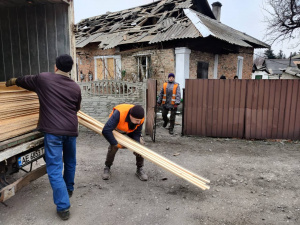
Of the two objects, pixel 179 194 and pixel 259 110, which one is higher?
pixel 259 110

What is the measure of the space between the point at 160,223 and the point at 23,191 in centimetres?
210

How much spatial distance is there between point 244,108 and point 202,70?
18.5 ft

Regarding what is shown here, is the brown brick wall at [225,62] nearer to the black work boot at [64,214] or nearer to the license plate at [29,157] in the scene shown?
the license plate at [29,157]

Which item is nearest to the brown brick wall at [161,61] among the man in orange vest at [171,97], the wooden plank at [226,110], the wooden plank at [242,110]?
the man in orange vest at [171,97]

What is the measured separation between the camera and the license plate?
8.37ft

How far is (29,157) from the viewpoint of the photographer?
8.72 ft

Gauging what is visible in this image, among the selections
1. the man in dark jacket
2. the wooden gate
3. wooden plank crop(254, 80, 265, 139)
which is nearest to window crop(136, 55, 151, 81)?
the wooden gate

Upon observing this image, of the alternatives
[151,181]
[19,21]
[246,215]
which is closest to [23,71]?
[19,21]

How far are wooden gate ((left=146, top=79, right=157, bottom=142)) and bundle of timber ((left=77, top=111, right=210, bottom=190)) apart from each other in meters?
2.40

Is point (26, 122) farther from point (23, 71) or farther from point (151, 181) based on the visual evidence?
point (151, 181)

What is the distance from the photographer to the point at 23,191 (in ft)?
10.8

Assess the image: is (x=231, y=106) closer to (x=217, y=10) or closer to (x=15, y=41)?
(x=15, y=41)

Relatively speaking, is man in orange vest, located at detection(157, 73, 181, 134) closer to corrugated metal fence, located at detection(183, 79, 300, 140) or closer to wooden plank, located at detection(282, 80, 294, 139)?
corrugated metal fence, located at detection(183, 79, 300, 140)

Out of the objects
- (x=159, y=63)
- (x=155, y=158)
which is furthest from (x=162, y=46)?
(x=155, y=158)
